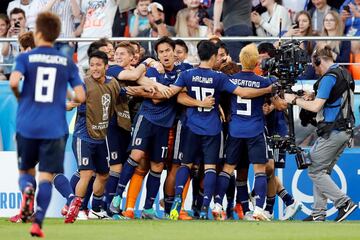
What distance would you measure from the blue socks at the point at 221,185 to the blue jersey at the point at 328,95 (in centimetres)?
164

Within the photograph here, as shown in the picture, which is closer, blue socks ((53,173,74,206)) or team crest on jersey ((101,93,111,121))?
blue socks ((53,173,74,206))

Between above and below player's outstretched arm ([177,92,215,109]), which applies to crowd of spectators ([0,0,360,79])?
above

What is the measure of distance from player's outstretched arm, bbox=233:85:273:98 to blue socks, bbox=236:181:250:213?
1499 mm

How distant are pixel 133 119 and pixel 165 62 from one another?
104 centimetres

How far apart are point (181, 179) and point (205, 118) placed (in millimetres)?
920

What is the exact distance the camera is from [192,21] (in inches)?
844

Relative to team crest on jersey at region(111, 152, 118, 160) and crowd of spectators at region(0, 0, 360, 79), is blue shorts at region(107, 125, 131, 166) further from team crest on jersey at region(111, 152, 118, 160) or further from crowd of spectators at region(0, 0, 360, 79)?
crowd of spectators at region(0, 0, 360, 79)

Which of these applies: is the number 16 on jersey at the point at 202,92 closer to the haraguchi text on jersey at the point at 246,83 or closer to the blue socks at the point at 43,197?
the haraguchi text on jersey at the point at 246,83

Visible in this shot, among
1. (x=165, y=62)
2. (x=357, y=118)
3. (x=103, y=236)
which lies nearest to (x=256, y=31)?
(x=357, y=118)

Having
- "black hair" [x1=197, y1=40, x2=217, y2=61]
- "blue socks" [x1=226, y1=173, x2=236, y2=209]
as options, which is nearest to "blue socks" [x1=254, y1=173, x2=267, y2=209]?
"blue socks" [x1=226, y1=173, x2=236, y2=209]

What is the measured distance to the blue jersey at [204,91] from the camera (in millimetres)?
17016

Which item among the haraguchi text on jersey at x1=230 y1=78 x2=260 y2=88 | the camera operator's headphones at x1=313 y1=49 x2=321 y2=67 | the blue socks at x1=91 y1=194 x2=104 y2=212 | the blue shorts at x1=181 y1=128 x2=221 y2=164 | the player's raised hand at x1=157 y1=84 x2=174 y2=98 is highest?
the camera operator's headphones at x1=313 y1=49 x2=321 y2=67

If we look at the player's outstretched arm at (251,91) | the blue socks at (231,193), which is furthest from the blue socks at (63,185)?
the blue socks at (231,193)

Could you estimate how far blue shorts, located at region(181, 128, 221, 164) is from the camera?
17.2 m
